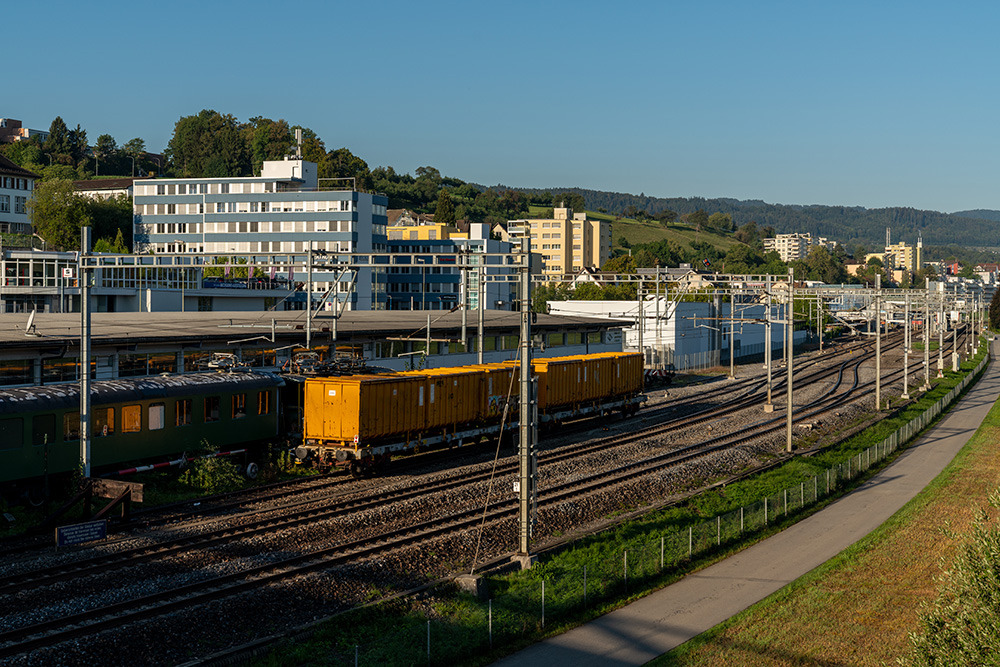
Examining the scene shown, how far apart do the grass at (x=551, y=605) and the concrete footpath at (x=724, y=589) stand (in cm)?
47

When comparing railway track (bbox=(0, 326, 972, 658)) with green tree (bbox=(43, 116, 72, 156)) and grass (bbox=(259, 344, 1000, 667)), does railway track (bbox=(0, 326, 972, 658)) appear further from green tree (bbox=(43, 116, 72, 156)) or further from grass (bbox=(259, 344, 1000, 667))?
green tree (bbox=(43, 116, 72, 156))

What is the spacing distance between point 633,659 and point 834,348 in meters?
101

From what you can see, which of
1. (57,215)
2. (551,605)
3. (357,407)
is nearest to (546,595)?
(551,605)

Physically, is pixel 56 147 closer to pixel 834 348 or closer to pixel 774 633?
pixel 834 348

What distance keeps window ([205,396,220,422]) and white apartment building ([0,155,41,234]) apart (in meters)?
89.8

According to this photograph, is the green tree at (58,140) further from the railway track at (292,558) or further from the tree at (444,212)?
the railway track at (292,558)

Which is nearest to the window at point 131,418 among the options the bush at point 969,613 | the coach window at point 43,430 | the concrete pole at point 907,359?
the coach window at point 43,430

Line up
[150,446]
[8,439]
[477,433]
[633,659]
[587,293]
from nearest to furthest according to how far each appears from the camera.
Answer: [633,659] → [8,439] → [150,446] → [477,433] → [587,293]

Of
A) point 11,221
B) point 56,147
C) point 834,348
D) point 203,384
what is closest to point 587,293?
point 834,348

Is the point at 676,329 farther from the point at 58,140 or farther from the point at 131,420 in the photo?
the point at 58,140

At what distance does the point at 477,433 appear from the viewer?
3609cm

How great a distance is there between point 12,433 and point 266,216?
8478 centimetres

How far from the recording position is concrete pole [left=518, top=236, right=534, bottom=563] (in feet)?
67.5

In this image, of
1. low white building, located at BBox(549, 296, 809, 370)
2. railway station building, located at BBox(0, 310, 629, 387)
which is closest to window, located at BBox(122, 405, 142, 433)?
railway station building, located at BBox(0, 310, 629, 387)
